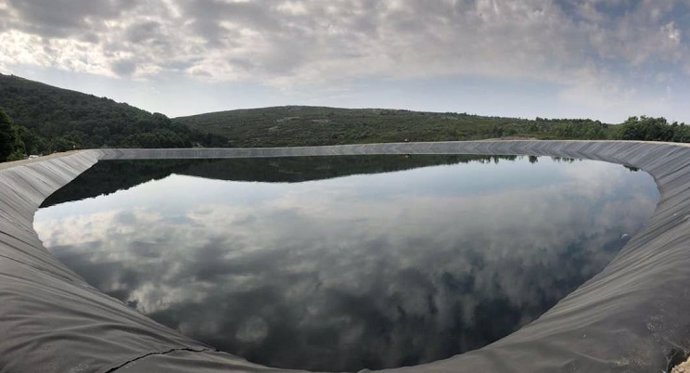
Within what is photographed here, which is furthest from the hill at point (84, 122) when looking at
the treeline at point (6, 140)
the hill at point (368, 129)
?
the treeline at point (6, 140)

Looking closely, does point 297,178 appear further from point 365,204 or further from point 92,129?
point 92,129

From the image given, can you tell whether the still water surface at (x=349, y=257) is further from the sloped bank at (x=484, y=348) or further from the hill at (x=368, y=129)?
the hill at (x=368, y=129)

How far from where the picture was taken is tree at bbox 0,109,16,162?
49.4 metres

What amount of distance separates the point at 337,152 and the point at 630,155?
49.6 meters

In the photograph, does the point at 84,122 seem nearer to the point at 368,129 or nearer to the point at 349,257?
the point at 368,129

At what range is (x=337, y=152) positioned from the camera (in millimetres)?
82500

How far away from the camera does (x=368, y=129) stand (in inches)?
5463

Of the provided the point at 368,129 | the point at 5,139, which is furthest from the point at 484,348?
the point at 368,129

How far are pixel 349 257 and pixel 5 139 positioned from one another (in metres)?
53.0

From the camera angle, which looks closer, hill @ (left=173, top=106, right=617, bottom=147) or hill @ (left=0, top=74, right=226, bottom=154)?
hill @ (left=0, top=74, right=226, bottom=154)

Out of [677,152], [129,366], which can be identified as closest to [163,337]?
[129,366]

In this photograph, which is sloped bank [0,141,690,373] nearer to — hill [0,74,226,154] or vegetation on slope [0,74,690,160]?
vegetation on slope [0,74,690,160]

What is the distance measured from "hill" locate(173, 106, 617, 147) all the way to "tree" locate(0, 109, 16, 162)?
2844 inches

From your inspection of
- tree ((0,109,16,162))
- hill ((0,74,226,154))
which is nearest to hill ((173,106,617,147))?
hill ((0,74,226,154))
